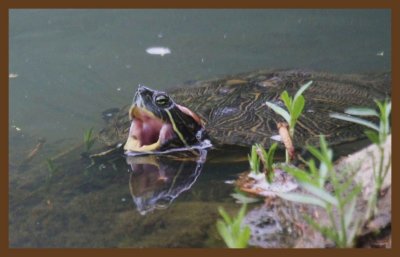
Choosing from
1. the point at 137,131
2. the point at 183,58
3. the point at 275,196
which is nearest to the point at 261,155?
the point at 275,196

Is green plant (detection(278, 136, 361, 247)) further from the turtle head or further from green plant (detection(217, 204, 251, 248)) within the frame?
the turtle head

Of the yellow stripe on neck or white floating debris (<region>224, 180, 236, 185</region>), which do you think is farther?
the yellow stripe on neck

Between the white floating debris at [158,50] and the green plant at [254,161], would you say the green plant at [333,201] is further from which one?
the white floating debris at [158,50]

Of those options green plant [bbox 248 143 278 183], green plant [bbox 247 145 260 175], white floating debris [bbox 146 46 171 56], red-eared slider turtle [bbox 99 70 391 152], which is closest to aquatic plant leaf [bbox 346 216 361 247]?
green plant [bbox 248 143 278 183]

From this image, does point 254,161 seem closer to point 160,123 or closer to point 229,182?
point 229,182

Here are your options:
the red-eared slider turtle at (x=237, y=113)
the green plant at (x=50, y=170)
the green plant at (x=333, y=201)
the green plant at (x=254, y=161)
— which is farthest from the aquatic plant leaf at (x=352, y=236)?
the green plant at (x=50, y=170)

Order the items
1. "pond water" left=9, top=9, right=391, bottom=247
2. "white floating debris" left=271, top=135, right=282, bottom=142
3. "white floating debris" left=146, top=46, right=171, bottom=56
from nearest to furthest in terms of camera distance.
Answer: "pond water" left=9, top=9, right=391, bottom=247, "white floating debris" left=271, top=135, right=282, bottom=142, "white floating debris" left=146, top=46, right=171, bottom=56

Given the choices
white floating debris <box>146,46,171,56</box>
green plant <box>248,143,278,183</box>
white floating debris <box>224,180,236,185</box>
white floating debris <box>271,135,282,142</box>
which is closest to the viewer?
green plant <box>248,143,278,183</box>

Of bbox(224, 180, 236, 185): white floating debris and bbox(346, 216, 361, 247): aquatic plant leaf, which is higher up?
bbox(224, 180, 236, 185): white floating debris
